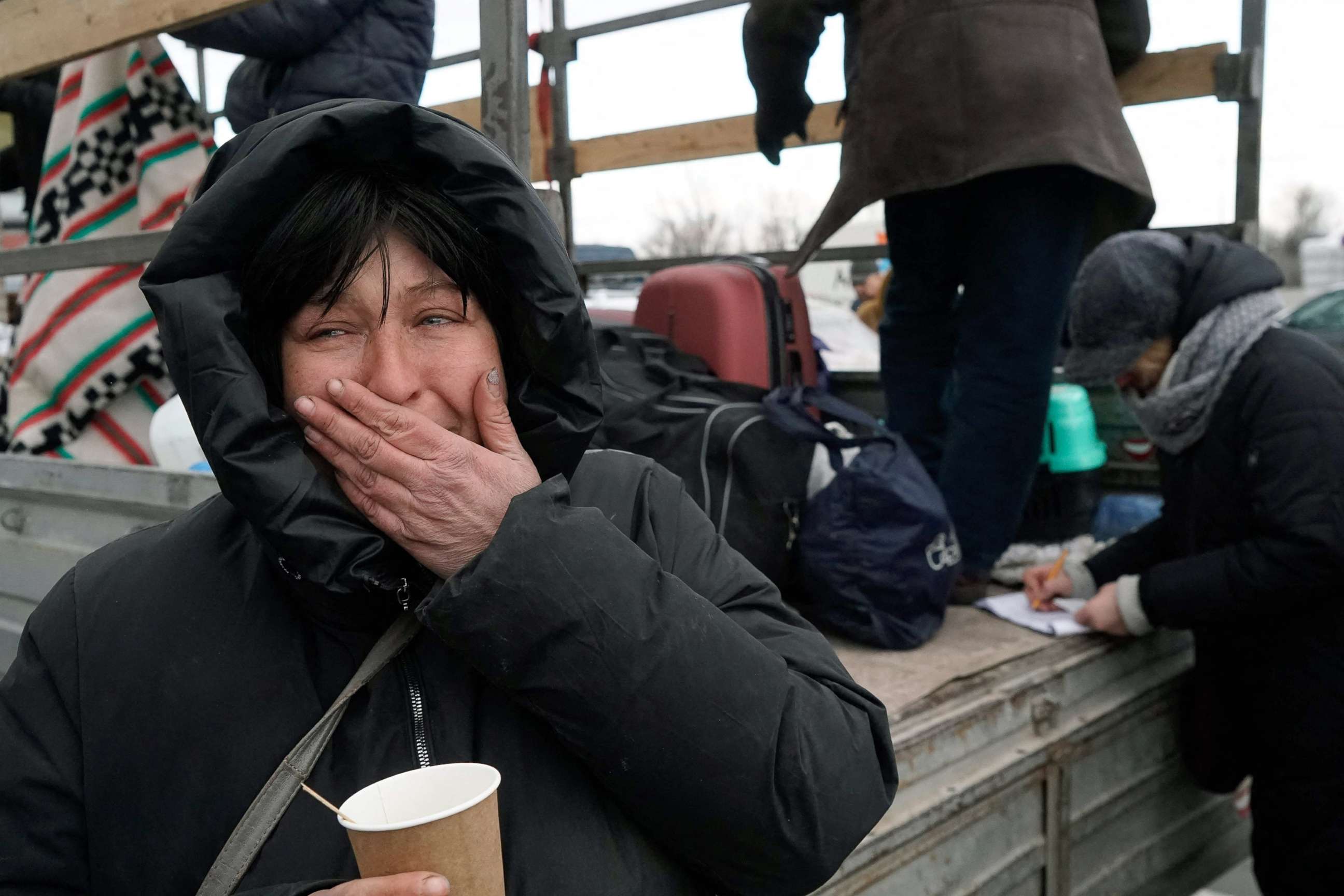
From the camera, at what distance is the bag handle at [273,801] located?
995 mm

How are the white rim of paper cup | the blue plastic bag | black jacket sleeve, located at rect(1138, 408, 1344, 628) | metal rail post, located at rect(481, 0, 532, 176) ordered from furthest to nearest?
the blue plastic bag < black jacket sleeve, located at rect(1138, 408, 1344, 628) < metal rail post, located at rect(481, 0, 532, 176) < the white rim of paper cup

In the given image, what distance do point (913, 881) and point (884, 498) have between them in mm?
850

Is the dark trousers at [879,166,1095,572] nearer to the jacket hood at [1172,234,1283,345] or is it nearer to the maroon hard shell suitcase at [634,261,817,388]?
the jacket hood at [1172,234,1283,345]

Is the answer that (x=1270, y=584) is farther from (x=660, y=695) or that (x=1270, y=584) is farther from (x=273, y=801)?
(x=273, y=801)

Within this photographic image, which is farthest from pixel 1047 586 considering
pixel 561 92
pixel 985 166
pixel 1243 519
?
pixel 561 92

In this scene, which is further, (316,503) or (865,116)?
(865,116)

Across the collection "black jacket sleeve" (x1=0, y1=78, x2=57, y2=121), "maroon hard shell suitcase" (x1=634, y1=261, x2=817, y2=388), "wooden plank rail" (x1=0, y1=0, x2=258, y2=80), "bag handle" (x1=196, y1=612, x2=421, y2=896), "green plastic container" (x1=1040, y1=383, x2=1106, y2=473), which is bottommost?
"green plastic container" (x1=1040, y1=383, x2=1106, y2=473)

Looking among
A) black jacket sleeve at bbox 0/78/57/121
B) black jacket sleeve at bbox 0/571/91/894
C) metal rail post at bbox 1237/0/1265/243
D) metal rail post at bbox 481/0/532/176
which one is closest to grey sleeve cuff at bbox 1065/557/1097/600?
metal rail post at bbox 1237/0/1265/243

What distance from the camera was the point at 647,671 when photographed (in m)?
1.00

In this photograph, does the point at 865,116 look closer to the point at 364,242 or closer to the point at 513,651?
the point at 364,242

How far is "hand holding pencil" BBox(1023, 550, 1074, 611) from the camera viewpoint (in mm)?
2852

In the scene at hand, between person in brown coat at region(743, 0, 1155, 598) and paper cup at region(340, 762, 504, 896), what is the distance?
2.07 meters

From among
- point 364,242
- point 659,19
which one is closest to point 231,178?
point 364,242

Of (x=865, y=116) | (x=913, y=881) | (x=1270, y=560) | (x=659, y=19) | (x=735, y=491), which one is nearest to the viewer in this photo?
(x=913, y=881)
